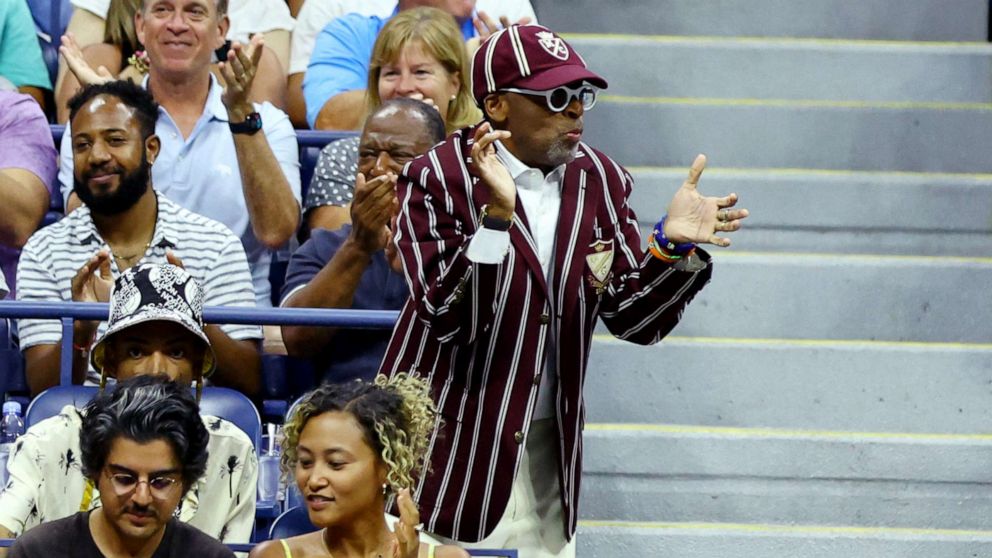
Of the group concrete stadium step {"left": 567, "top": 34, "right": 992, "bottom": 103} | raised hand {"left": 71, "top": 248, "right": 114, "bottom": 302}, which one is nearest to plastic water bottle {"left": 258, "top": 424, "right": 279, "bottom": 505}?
raised hand {"left": 71, "top": 248, "right": 114, "bottom": 302}

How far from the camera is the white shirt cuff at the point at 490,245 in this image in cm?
314

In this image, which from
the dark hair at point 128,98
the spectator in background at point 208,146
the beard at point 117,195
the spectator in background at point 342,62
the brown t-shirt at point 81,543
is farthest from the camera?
the spectator in background at point 342,62

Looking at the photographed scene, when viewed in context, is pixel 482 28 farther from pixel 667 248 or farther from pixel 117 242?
pixel 667 248

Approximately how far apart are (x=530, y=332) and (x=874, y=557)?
1.41m

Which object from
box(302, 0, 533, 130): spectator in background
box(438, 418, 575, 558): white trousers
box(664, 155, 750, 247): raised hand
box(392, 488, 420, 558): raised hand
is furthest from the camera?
box(302, 0, 533, 130): spectator in background

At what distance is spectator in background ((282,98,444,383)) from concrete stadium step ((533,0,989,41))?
1.46 meters

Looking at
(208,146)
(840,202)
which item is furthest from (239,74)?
(840,202)

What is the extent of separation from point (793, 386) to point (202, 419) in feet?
5.90

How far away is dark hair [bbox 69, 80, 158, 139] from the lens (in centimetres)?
455

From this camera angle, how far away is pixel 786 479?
4.51 meters

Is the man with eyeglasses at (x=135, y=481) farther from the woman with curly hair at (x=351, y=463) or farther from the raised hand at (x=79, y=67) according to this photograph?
the raised hand at (x=79, y=67)

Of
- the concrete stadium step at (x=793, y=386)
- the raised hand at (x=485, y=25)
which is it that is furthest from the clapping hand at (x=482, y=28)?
the concrete stadium step at (x=793, y=386)

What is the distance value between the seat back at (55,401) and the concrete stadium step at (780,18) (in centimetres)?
249

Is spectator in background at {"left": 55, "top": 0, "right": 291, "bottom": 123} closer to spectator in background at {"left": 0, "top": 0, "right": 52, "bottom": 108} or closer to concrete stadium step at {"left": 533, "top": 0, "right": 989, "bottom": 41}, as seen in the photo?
spectator in background at {"left": 0, "top": 0, "right": 52, "bottom": 108}
